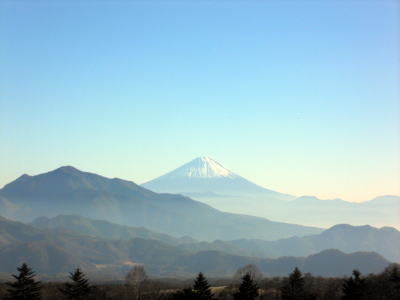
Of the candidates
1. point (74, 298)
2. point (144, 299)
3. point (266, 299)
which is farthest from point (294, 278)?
point (144, 299)

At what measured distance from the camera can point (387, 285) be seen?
516 feet

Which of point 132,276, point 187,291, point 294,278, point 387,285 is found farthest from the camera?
point 132,276

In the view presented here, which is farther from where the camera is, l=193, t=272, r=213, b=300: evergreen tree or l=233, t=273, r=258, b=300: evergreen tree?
l=233, t=273, r=258, b=300: evergreen tree

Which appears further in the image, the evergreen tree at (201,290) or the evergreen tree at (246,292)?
the evergreen tree at (246,292)

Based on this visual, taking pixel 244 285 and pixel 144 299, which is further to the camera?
→ pixel 144 299

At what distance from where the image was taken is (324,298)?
541ft

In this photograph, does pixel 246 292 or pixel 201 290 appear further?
pixel 246 292

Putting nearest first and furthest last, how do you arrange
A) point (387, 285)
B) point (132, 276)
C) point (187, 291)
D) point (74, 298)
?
1. point (187, 291)
2. point (74, 298)
3. point (387, 285)
4. point (132, 276)

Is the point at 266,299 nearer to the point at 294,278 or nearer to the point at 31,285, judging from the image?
the point at 294,278

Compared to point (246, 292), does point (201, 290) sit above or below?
above

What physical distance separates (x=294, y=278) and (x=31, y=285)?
54795 mm

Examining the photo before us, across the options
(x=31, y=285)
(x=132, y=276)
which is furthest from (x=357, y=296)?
(x=132, y=276)

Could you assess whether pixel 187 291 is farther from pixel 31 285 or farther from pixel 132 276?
pixel 132 276

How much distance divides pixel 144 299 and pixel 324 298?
2782 inches
